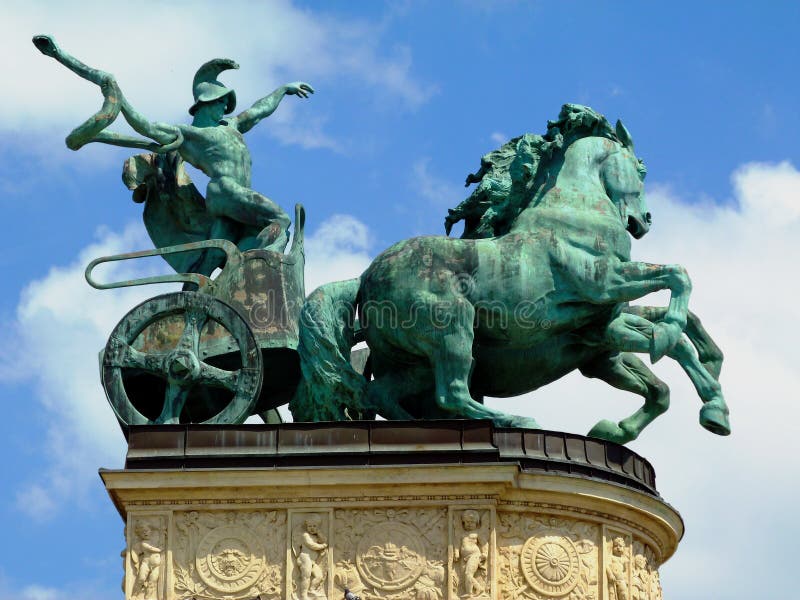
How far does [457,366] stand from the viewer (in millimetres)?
28875

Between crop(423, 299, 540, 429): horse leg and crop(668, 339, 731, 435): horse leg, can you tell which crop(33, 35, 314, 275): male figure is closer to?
crop(423, 299, 540, 429): horse leg

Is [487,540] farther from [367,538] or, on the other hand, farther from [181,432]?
[181,432]

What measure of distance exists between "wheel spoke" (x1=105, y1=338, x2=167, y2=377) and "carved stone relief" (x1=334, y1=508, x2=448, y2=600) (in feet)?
10.6

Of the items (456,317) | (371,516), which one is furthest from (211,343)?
(371,516)

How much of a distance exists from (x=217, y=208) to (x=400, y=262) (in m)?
3.40

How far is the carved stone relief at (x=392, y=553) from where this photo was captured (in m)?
27.2

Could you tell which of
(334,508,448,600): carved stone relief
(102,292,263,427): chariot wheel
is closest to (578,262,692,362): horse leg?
(334,508,448,600): carved stone relief

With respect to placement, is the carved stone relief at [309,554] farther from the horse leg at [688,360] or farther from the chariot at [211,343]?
the horse leg at [688,360]

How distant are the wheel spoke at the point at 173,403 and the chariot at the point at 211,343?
0.5 inches

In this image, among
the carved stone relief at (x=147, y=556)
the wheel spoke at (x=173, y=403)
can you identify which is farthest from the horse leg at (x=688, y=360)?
the carved stone relief at (x=147, y=556)

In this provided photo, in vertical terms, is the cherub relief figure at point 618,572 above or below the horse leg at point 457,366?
below

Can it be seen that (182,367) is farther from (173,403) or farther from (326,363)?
(326,363)

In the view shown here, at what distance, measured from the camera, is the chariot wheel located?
95.2 feet

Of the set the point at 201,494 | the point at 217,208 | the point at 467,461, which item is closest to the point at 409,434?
the point at 467,461
